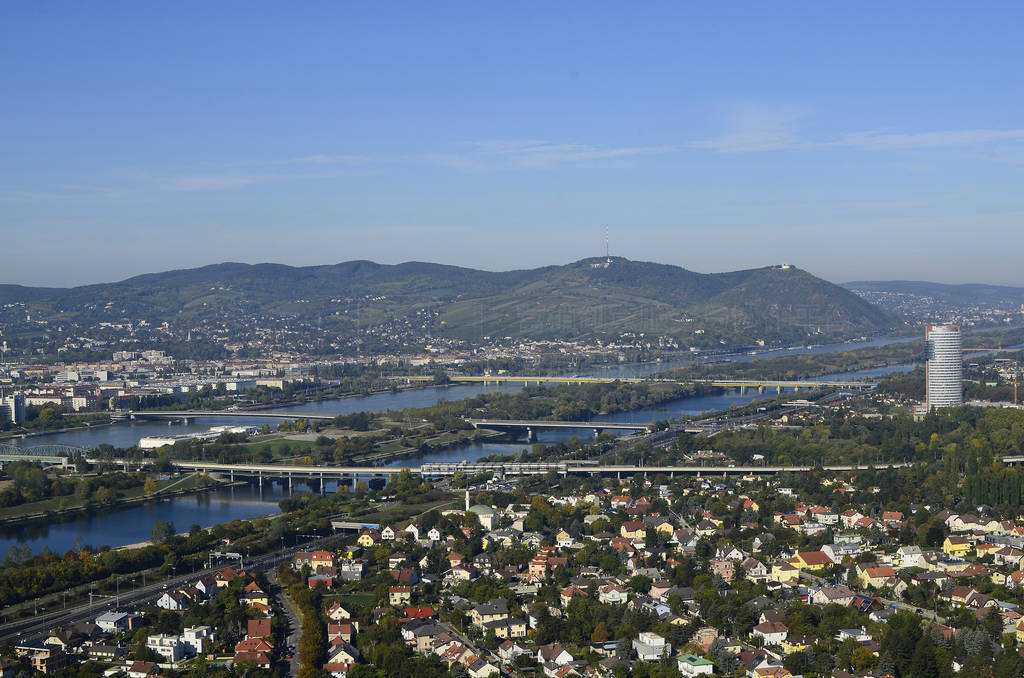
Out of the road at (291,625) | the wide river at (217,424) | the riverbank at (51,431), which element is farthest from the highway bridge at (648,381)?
the road at (291,625)

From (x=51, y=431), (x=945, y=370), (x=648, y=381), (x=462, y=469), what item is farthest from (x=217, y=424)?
(x=945, y=370)

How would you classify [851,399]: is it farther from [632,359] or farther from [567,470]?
[632,359]

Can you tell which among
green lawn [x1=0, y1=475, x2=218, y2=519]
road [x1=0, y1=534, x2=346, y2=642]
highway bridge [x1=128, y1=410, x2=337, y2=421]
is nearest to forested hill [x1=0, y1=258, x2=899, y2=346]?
highway bridge [x1=128, y1=410, x2=337, y2=421]

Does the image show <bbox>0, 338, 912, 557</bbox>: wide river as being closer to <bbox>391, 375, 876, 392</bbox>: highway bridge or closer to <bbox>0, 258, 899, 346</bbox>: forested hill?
<bbox>391, 375, 876, 392</bbox>: highway bridge

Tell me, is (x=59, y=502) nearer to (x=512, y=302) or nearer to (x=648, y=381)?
(x=648, y=381)

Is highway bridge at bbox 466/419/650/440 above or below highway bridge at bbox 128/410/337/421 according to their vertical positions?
above

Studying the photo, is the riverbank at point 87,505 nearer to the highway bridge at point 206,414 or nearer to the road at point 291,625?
the road at point 291,625
